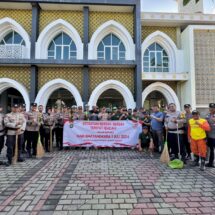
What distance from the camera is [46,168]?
20.2 feet

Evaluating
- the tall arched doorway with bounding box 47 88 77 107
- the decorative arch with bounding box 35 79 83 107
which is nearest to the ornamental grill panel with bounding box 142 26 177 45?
Result: the decorative arch with bounding box 35 79 83 107

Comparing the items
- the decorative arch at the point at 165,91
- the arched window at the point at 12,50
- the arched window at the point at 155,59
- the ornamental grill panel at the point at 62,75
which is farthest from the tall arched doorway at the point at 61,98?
the arched window at the point at 155,59

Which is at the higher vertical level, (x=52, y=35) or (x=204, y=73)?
(x=52, y=35)

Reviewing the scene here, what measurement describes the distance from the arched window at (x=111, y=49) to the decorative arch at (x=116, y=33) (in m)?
0.34

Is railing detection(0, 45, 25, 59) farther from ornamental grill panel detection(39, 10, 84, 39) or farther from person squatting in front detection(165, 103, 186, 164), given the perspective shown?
person squatting in front detection(165, 103, 186, 164)

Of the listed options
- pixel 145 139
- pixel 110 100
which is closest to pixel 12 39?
pixel 110 100

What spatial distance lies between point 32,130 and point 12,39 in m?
10.3

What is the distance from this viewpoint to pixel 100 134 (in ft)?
30.5

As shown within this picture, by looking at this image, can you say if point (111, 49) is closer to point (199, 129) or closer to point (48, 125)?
point (48, 125)

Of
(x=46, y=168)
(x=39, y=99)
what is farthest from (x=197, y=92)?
(x=46, y=168)

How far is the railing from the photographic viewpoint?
14.3 m

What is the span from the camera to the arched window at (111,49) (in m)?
15.5

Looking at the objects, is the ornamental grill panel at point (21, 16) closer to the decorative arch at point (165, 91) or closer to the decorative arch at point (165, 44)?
the decorative arch at point (165, 44)

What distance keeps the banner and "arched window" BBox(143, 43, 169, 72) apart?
827 cm
